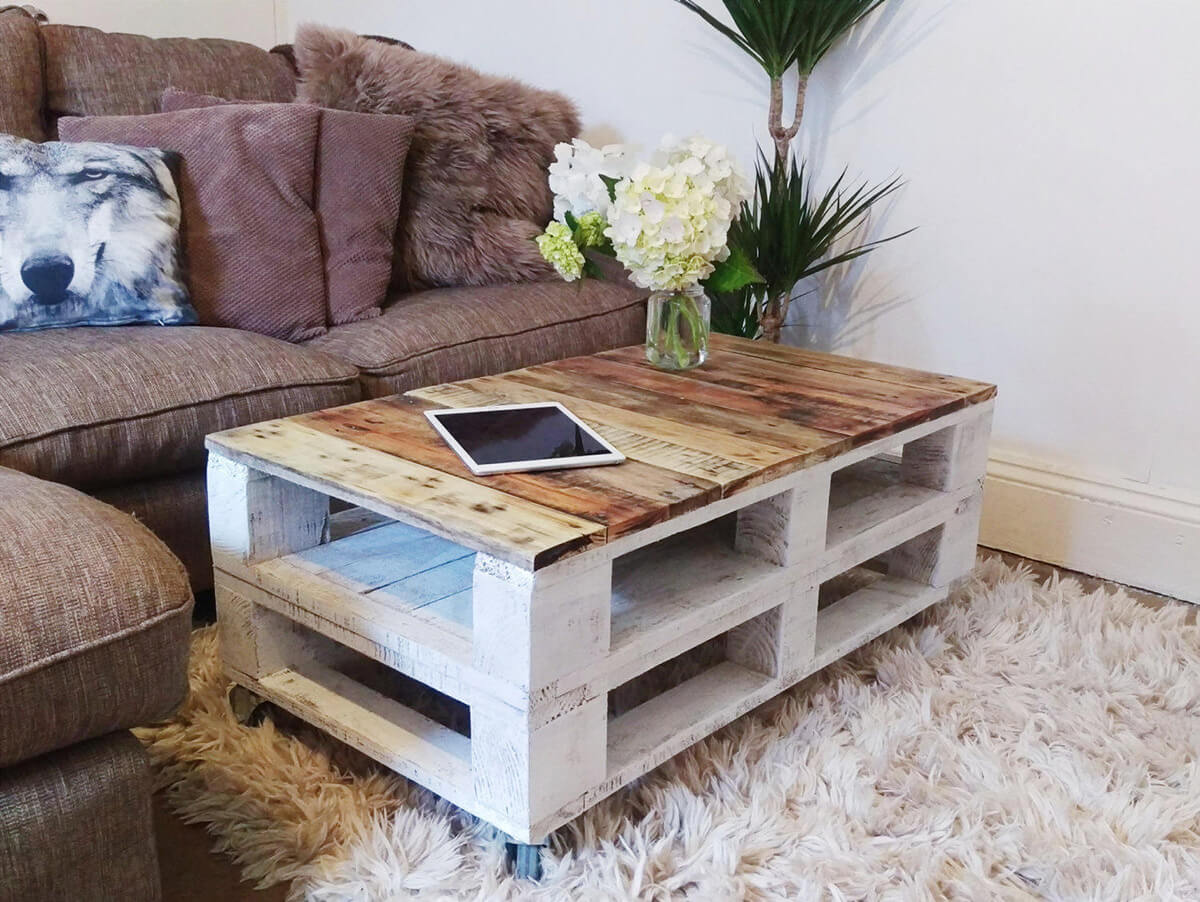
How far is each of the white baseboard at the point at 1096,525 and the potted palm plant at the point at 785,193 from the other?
1.86ft

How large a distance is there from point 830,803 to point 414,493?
0.62 metres

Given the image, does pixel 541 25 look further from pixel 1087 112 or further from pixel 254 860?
pixel 254 860

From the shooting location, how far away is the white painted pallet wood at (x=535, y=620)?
1.08m

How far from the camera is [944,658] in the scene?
1687mm

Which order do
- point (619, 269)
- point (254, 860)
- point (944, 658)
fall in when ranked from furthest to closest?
1. point (619, 269)
2. point (944, 658)
3. point (254, 860)

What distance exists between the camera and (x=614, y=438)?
53.7 inches

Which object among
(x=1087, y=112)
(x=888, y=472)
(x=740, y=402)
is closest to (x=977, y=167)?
(x=1087, y=112)

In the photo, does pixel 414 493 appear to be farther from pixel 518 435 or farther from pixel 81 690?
pixel 81 690

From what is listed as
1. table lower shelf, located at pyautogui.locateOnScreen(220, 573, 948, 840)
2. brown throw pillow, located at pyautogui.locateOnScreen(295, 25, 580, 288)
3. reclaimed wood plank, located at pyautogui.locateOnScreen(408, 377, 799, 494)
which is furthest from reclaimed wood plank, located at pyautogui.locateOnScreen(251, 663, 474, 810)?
brown throw pillow, located at pyautogui.locateOnScreen(295, 25, 580, 288)

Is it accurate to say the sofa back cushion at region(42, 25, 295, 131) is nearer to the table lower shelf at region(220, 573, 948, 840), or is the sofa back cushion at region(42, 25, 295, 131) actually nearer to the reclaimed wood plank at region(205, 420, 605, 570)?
the reclaimed wood plank at region(205, 420, 605, 570)

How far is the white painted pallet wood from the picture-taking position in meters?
1.08

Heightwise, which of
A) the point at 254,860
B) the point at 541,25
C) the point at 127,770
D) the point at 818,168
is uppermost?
the point at 541,25

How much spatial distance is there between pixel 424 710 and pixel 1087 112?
1.61 meters

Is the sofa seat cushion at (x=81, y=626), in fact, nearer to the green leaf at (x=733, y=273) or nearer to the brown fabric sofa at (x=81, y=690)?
Result: the brown fabric sofa at (x=81, y=690)
